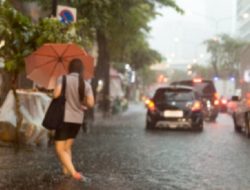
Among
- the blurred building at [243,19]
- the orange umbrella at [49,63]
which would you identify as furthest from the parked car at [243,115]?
the blurred building at [243,19]

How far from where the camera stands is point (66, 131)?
9164mm

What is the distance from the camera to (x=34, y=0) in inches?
983

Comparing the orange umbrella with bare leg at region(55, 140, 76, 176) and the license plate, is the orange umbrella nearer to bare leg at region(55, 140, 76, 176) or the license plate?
bare leg at region(55, 140, 76, 176)

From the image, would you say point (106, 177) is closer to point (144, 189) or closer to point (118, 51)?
point (144, 189)

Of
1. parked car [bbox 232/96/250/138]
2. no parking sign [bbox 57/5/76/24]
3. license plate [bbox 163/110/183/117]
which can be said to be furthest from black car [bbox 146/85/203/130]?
no parking sign [bbox 57/5/76/24]

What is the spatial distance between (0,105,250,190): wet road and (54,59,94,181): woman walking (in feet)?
1.35

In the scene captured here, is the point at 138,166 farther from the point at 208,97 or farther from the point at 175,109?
the point at 208,97

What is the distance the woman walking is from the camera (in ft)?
29.9

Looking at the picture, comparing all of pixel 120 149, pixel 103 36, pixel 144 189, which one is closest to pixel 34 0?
pixel 103 36

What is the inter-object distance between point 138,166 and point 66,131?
260 centimetres

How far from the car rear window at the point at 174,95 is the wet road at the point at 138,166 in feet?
16.6

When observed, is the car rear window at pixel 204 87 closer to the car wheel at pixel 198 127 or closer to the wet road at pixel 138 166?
the car wheel at pixel 198 127

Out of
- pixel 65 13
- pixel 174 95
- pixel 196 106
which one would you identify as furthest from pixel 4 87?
pixel 196 106

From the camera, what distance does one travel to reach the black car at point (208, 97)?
32.9 m
